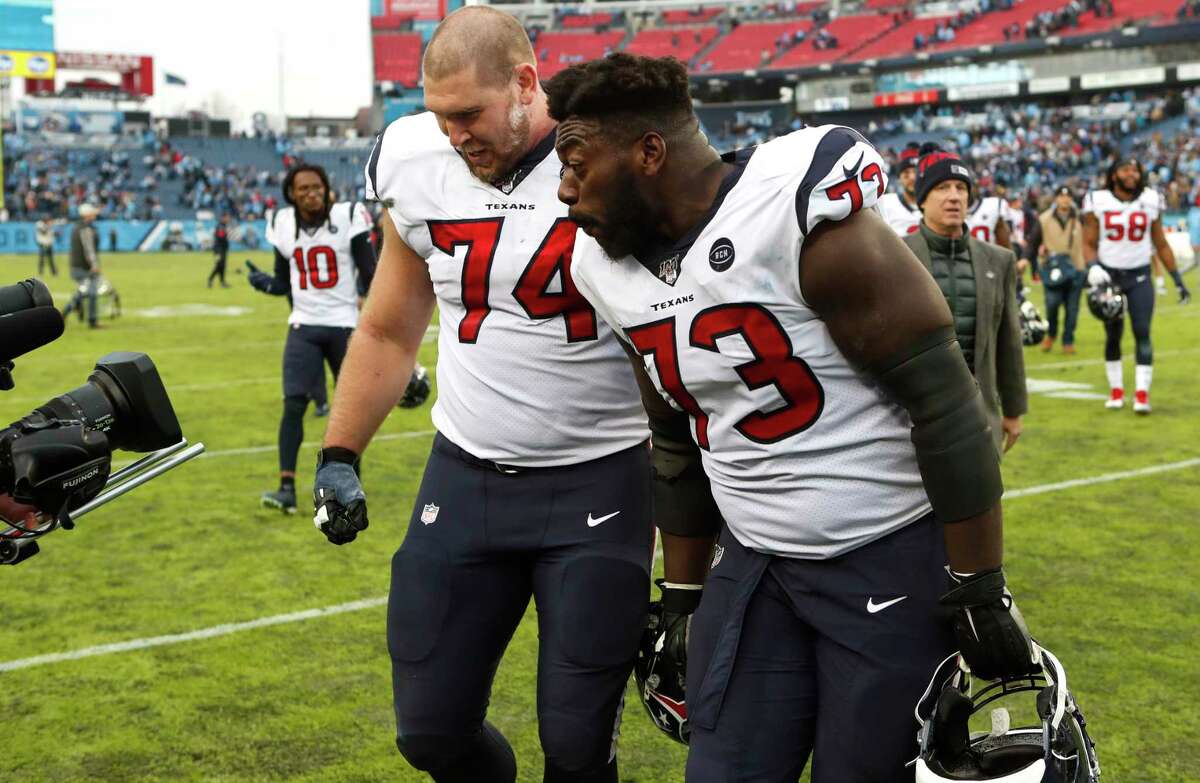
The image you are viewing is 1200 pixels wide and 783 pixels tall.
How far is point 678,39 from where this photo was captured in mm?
64500

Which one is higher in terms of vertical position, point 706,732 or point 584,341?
point 584,341

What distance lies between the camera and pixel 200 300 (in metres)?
21.8

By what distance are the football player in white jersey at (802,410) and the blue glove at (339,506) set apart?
87 centimetres

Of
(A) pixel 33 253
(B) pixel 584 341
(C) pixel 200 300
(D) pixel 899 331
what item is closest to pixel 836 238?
(D) pixel 899 331

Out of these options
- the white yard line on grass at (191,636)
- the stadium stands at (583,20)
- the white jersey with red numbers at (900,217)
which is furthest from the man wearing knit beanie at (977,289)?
the stadium stands at (583,20)

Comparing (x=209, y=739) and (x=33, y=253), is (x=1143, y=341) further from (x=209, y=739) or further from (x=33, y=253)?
(x=33, y=253)

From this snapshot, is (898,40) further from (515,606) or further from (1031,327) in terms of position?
(515,606)

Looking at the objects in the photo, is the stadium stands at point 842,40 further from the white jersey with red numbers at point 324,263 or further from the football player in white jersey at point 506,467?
the football player in white jersey at point 506,467

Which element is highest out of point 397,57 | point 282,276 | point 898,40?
point 397,57

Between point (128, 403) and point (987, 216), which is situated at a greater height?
point (987, 216)

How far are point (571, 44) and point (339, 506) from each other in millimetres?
66078

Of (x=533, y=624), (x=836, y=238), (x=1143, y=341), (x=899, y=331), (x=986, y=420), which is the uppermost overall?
(x=836, y=238)

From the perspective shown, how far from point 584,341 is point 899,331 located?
0.93 m

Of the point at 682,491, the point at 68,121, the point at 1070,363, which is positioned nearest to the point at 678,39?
the point at 68,121
